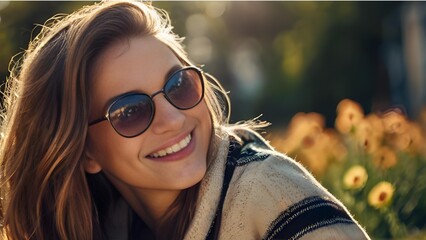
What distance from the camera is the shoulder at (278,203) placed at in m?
2.60

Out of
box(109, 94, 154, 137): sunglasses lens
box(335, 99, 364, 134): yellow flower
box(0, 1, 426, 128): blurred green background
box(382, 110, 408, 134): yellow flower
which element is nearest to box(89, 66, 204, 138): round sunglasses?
box(109, 94, 154, 137): sunglasses lens

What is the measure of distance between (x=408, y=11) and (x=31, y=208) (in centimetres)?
1414

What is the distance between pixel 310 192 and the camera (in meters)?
2.68

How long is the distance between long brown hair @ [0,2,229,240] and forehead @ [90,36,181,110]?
3 centimetres

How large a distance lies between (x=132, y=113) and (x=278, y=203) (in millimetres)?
631

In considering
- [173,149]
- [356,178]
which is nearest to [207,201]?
[173,149]

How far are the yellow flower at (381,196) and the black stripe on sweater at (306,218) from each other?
1.55m

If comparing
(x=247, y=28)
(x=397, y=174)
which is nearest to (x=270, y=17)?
(x=247, y=28)

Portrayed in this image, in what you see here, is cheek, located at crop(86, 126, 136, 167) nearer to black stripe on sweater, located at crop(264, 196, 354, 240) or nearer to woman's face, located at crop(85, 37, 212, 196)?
woman's face, located at crop(85, 37, 212, 196)

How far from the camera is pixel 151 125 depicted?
286cm

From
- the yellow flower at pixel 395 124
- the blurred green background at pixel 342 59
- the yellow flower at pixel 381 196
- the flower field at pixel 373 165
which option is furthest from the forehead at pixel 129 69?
the blurred green background at pixel 342 59

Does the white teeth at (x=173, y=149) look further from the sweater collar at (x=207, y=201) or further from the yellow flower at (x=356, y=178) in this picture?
the yellow flower at (x=356, y=178)

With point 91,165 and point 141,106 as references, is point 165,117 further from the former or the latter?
point 91,165

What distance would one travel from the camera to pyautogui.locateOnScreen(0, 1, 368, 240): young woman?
273 centimetres
